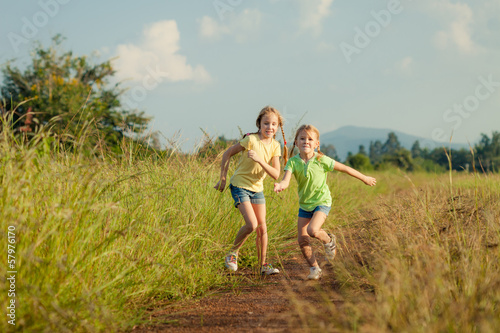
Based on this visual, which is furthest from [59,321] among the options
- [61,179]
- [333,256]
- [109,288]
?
[333,256]

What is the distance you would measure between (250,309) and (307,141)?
186 centimetres

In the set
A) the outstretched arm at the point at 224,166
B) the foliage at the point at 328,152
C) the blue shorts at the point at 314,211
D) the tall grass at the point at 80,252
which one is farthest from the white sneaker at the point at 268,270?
the foliage at the point at 328,152

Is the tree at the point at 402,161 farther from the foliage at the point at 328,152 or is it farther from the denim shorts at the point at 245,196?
the denim shorts at the point at 245,196

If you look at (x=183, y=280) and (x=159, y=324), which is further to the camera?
(x=183, y=280)

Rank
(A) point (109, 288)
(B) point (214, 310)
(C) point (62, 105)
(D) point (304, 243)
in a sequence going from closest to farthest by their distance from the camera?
(A) point (109, 288) → (B) point (214, 310) → (D) point (304, 243) → (C) point (62, 105)

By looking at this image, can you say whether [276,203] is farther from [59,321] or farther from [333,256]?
[59,321]

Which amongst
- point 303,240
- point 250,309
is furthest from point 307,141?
point 250,309

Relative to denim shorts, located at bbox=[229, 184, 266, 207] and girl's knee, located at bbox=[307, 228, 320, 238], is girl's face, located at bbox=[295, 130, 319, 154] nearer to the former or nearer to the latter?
denim shorts, located at bbox=[229, 184, 266, 207]

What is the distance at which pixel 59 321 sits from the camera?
2.15 m

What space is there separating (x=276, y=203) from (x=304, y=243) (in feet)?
5.90

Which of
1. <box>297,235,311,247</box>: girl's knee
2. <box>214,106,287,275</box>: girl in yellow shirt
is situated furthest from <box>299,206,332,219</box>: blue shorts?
<box>214,106,287,275</box>: girl in yellow shirt

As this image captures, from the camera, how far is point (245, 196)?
4.20 m

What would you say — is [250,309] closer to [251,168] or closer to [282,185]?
[282,185]

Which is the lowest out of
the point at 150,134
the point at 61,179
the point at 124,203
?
the point at 124,203
